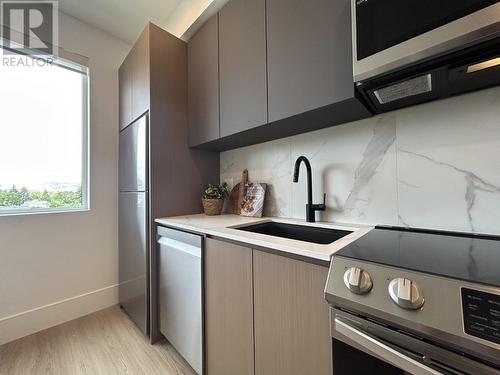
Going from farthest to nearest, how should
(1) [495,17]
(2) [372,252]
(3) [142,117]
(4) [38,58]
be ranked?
(4) [38,58]
(3) [142,117]
(2) [372,252]
(1) [495,17]

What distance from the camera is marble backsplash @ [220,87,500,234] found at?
0.87m

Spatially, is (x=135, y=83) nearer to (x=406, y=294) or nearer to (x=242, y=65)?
(x=242, y=65)

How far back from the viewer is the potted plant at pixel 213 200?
5.69 ft

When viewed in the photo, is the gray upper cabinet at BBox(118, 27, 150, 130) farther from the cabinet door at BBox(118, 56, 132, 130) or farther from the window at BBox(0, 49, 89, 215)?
the window at BBox(0, 49, 89, 215)

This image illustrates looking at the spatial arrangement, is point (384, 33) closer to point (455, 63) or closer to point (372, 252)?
point (455, 63)

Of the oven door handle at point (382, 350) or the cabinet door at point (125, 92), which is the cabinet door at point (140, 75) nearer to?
→ the cabinet door at point (125, 92)

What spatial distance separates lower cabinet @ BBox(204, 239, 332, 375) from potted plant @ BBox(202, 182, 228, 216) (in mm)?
611

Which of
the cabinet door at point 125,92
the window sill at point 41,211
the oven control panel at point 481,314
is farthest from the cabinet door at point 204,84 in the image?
the oven control panel at point 481,314

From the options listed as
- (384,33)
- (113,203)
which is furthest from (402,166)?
(113,203)

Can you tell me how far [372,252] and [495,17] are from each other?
2.26ft

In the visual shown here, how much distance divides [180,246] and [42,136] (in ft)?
5.40

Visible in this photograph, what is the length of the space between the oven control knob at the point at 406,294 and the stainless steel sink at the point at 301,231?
0.60 metres

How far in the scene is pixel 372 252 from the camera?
0.67m

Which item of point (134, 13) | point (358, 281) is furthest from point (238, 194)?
point (134, 13)
